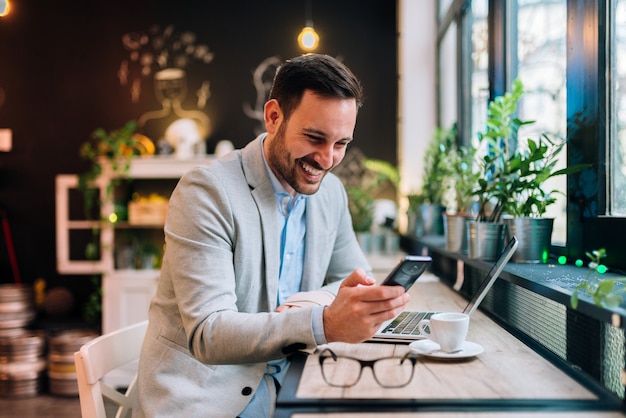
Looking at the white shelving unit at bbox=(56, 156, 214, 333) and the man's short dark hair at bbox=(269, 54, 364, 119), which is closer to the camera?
the man's short dark hair at bbox=(269, 54, 364, 119)

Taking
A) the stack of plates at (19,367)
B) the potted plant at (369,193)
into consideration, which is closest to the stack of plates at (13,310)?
the stack of plates at (19,367)

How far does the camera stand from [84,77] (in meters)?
5.50

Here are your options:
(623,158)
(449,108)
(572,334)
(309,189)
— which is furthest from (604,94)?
(449,108)

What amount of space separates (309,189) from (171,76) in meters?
3.99

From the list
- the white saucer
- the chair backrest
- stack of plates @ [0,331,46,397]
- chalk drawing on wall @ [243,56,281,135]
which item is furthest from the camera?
chalk drawing on wall @ [243,56,281,135]

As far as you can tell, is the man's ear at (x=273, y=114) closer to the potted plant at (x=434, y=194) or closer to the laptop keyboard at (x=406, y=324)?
the laptop keyboard at (x=406, y=324)

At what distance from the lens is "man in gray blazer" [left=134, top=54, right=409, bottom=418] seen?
1.39 meters

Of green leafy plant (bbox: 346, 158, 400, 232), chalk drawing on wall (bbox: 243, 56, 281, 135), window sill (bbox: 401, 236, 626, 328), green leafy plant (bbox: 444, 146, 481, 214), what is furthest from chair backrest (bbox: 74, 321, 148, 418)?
chalk drawing on wall (bbox: 243, 56, 281, 135)

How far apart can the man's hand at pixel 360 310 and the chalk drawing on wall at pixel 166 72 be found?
4.23 m

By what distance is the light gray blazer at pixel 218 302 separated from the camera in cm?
140

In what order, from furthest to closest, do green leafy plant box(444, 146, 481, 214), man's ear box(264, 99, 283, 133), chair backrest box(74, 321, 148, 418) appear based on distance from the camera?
green leafy plant box(444, 146, 481, 214) → man's ear box(264, 99, 283, 133) → chair backrest box(74, 321, 148, 418)

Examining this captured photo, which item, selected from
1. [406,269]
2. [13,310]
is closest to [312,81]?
[406,269]

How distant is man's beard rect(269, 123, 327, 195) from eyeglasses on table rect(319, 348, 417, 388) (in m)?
0.54

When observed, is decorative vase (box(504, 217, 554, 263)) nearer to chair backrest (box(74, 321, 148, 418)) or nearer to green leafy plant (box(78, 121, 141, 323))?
chair backrest (box(74, 321, 148, 418))
